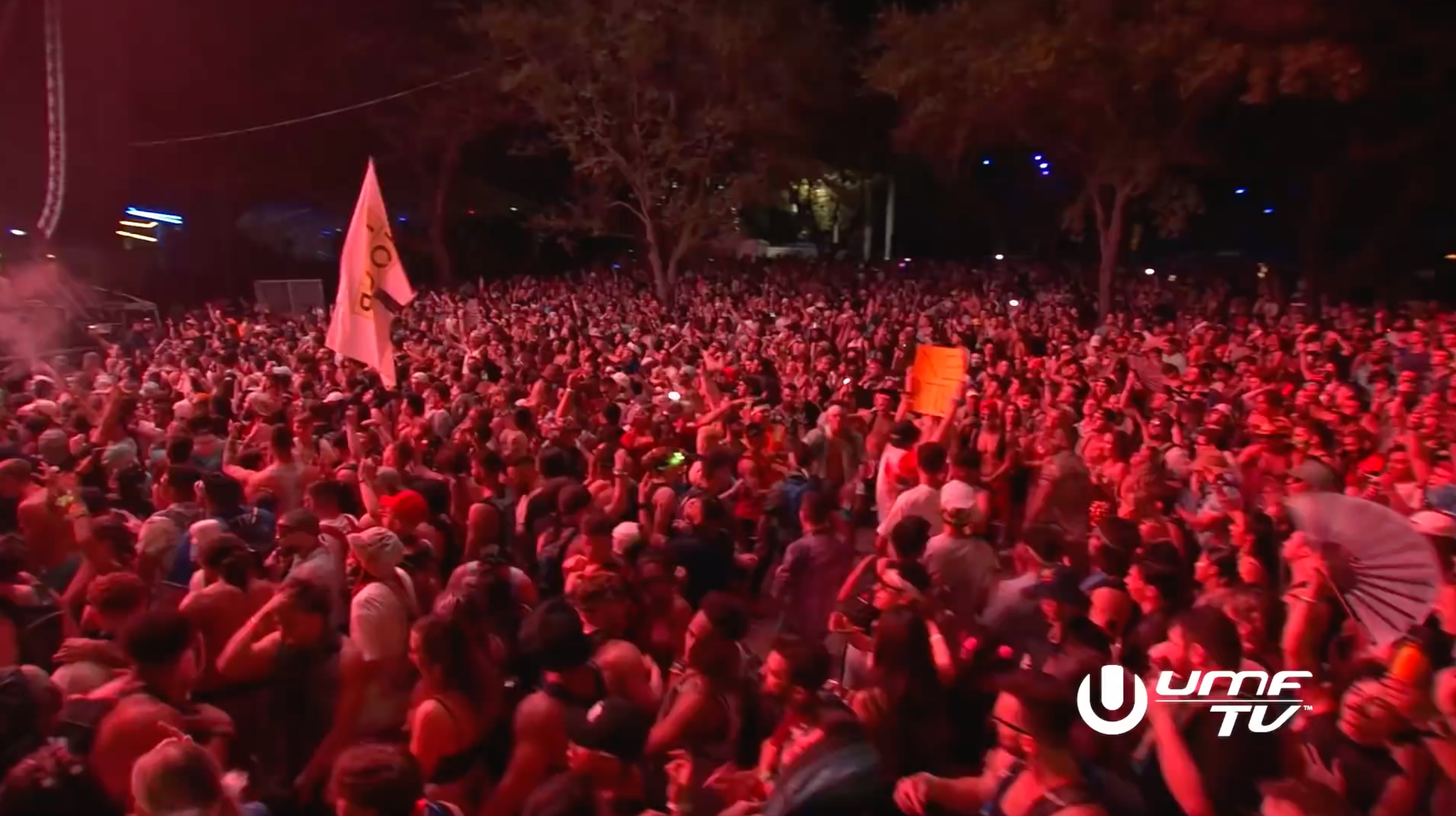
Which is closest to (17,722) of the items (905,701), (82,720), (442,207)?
(82,720)

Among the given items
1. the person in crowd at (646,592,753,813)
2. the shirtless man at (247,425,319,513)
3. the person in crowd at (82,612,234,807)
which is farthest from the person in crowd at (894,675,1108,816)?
the shirtless man at (247,425,319,513)

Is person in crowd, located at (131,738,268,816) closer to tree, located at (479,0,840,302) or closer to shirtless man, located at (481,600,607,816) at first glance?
shirtless man, located at (481,600,607,816)

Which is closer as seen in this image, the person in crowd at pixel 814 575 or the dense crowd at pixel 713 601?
the dense crowd at pixel 713 601

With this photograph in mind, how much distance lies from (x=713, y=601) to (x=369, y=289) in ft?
17.4

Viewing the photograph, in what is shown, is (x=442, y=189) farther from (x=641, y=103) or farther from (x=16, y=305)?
(x=16, y=305)

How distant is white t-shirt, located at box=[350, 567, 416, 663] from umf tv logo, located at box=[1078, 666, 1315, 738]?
210 centimetres

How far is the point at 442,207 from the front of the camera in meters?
32.0

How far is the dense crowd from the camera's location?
320 centimetres

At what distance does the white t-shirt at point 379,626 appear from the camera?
398 cm

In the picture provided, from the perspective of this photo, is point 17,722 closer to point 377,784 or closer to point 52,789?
point 52,789

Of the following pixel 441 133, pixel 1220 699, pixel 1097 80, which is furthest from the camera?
pixel 441 133

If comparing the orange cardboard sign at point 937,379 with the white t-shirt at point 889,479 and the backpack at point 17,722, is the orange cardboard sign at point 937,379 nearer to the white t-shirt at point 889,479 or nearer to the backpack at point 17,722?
the white t-shirt at point 889,479

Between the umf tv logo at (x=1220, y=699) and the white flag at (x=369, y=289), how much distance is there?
589cm

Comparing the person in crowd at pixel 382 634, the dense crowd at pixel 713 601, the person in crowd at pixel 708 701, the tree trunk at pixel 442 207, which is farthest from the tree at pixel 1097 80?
the person in crowd at pixel 382 634
